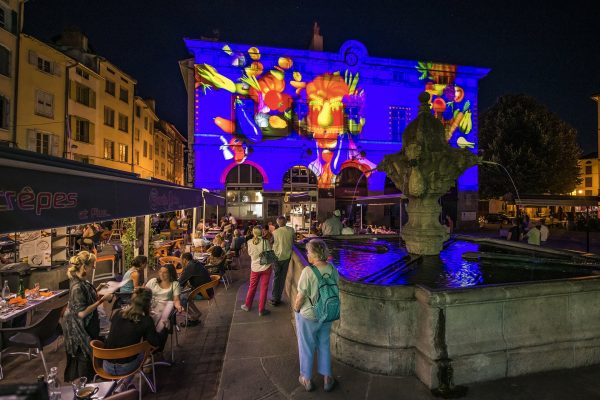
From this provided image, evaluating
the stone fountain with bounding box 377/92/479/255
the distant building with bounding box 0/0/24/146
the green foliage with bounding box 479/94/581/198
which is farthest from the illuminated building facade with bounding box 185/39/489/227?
the stone fountain with bounding box 377/92/479/255

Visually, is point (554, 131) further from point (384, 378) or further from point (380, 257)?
point (384, 378)

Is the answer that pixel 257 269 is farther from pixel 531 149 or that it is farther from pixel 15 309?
pixel 531 149

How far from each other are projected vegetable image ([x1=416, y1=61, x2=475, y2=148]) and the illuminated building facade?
3.3 inches

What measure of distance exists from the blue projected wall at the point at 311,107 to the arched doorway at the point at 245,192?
559mm

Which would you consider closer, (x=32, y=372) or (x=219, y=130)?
(x=32, y=372)

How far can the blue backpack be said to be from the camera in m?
3.60

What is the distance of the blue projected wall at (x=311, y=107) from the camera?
950 inches

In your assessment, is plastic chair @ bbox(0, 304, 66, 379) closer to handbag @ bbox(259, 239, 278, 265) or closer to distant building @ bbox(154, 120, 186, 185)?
handbag @ bbox(259, 239, 278, 265)

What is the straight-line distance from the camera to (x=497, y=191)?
30859mm

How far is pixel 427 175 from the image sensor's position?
6922 millimetres

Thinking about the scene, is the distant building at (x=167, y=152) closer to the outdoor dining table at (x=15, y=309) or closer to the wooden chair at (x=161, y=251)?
the wooden chair at (x=161, y=251)

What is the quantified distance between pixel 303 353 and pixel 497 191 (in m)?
33.0

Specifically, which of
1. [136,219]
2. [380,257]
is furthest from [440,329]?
[136,219]

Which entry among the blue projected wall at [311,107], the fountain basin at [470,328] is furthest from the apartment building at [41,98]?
the fountain basin at [470,328]
